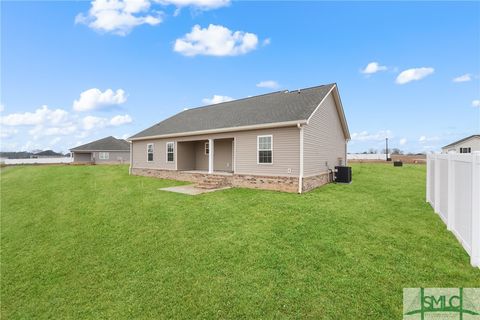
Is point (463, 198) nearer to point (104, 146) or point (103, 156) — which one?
point (103, 156)

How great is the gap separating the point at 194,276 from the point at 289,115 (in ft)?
29.9

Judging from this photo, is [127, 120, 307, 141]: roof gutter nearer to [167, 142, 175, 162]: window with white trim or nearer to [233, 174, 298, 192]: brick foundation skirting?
[167, 142, 175, 162]: window with white trim

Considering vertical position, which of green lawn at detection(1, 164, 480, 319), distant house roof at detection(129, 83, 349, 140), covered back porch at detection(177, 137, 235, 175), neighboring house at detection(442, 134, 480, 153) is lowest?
green lawn at detection(1, 164, 480, 319)

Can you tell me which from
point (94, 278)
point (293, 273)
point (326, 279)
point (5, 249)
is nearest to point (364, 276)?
point (326, 279)

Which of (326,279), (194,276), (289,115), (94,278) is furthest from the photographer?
(289,115)

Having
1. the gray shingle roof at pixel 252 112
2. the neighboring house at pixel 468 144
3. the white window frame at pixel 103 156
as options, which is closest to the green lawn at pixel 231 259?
the gray shingle roof at pixel 252 112

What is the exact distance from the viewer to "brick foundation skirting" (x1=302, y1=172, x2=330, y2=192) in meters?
11.1

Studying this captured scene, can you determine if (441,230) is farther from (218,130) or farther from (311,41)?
(311,41)

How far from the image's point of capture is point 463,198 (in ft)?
16.2

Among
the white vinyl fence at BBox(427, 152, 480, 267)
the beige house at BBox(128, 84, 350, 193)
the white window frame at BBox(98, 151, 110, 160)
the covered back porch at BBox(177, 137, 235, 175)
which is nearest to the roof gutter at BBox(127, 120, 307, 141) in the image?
the beige house at BBox(128, 84, 350, 193)

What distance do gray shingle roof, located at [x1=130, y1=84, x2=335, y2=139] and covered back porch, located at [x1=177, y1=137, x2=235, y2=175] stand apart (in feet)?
4.71

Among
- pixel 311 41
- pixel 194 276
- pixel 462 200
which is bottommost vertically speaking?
pixel 194 276

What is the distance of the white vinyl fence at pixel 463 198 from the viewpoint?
424 cm

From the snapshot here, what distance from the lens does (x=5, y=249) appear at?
756cm
